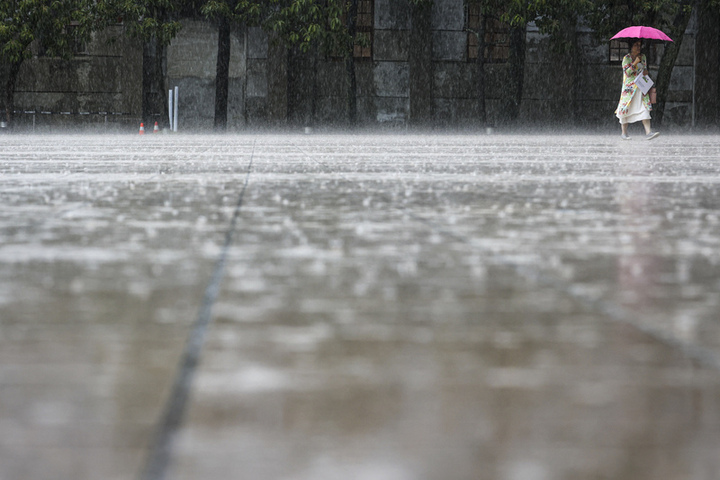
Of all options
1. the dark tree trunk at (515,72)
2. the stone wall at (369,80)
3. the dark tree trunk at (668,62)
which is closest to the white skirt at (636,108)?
the dark tree trunk at (668,62)

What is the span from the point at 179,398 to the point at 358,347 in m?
0.52

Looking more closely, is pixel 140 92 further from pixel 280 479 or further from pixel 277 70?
pixel 280 479

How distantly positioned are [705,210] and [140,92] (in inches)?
1338

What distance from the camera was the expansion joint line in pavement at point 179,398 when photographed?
151cm

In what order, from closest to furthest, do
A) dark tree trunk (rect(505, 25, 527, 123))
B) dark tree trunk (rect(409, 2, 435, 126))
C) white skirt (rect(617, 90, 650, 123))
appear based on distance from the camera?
1. white skirt (rect(617, 90, 650, 123))
2. dark tree trunk (rect(505, 25, 527, 123))
3. dark tree trunk (rect(409, 2, 435, 126))

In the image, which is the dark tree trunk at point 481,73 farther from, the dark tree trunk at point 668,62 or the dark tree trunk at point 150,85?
the dark tree trunk at point 150,85

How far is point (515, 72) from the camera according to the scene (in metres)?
35.1

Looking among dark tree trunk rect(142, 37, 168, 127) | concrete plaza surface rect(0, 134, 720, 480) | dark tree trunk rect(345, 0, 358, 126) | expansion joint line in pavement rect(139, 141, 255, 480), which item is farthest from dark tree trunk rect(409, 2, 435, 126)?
expansion joint line in pavement rect(139, 141, 255, 480)

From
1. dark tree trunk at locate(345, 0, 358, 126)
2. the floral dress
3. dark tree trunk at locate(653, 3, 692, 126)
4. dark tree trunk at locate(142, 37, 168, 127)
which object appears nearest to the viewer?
the floral dress

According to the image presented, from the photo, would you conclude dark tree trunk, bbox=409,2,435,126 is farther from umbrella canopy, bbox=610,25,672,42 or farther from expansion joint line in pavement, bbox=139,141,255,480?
expansion joint line in pavement, bbox=139,141,255,480

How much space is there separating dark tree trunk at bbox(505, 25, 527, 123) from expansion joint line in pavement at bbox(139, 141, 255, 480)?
3273 cm

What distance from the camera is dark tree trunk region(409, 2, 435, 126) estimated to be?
38594 millimetres

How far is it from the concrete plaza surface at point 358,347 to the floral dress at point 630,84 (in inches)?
704

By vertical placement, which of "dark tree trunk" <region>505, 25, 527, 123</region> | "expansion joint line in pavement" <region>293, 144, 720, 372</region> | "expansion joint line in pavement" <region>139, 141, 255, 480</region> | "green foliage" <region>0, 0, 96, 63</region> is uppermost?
"green foliage" <region>0, 0, 96, 63</region>
